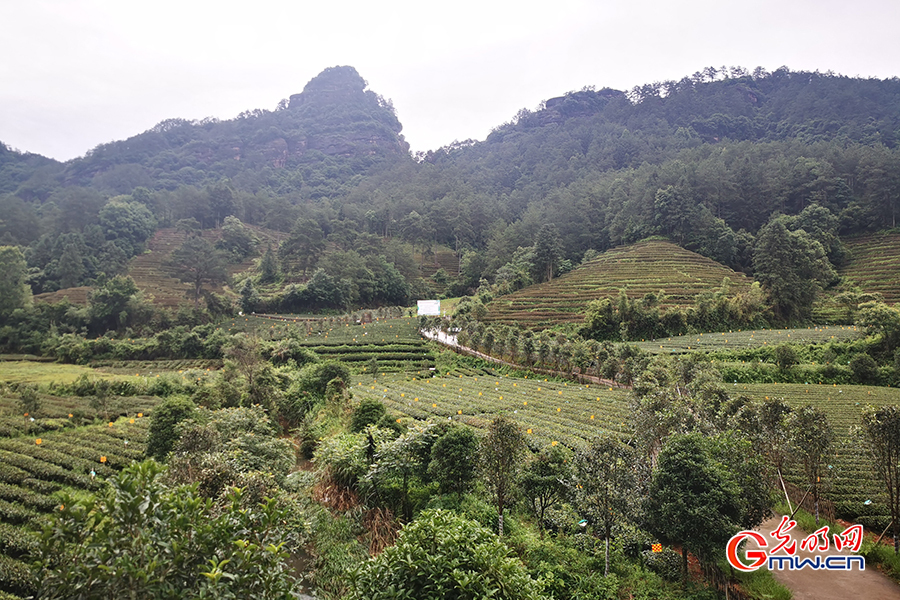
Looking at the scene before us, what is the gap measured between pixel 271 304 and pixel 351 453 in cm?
5015

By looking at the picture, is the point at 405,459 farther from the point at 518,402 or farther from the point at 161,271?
the point at 161,271

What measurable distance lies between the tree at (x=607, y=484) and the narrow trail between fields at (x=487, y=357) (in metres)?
24.4

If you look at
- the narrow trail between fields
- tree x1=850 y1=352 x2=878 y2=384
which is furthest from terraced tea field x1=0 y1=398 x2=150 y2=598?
tree x1=850 y1=352 x2=878 y2=384

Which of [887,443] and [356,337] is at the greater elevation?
[356,337]

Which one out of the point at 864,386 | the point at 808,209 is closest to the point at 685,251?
the point at 808,209

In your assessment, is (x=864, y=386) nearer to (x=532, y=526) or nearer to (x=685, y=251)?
(x=532, y=526)

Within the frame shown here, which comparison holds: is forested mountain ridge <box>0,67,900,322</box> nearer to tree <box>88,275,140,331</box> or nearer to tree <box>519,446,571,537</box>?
tree <box>88,275,140,331</box>

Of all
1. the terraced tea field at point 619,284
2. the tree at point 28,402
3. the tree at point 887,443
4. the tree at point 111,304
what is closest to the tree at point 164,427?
the tree at point 28,402

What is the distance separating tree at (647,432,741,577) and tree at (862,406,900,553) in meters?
5.38

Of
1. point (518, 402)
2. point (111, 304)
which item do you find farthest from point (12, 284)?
point (518, 402)

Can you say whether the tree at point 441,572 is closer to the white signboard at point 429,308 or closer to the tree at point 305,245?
the white signboard at point 429,308

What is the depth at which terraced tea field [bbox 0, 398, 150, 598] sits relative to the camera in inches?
393

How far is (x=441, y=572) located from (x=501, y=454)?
538cm

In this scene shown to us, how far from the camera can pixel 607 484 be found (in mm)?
10367
